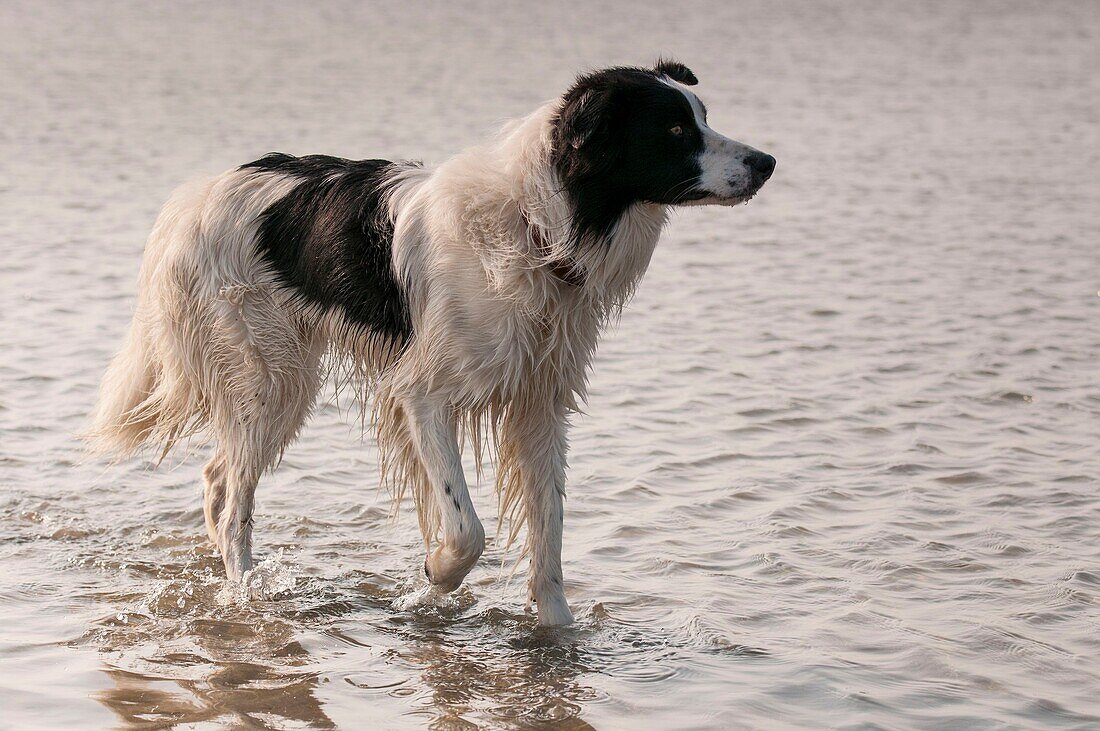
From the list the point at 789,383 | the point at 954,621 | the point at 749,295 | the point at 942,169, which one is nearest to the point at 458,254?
the point at 954,621

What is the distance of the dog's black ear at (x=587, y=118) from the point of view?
4.30 meters

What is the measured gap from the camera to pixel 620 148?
4.36m

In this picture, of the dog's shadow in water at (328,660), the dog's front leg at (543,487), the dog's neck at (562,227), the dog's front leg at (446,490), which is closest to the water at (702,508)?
the dog's shadow in water at (328,660)

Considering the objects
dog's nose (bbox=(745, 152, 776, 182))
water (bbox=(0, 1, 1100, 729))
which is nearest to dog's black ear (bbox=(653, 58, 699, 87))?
dog's nose (bbox=(745, 152, 776, 182))

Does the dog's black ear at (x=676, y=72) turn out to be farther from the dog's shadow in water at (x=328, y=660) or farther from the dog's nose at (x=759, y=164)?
the dog's shadow in water at (x=328, y=660)

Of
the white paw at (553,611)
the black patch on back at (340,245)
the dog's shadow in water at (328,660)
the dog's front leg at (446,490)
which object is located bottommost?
the dog's shadow in water at (328,660)

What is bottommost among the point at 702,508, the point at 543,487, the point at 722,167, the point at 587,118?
the point at 702,508

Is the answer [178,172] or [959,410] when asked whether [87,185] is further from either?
[959,410]

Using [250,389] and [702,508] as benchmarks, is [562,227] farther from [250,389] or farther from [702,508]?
[702,508]

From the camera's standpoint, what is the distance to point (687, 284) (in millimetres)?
9883

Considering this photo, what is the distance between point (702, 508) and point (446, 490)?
1575 mm

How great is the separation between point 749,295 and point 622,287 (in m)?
5.03

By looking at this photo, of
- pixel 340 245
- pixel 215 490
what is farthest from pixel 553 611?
pixel 215 490

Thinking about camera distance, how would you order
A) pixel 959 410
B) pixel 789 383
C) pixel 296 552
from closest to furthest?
1. pixel 296 552
2. pixel 959 410
3. pixel 789 383
